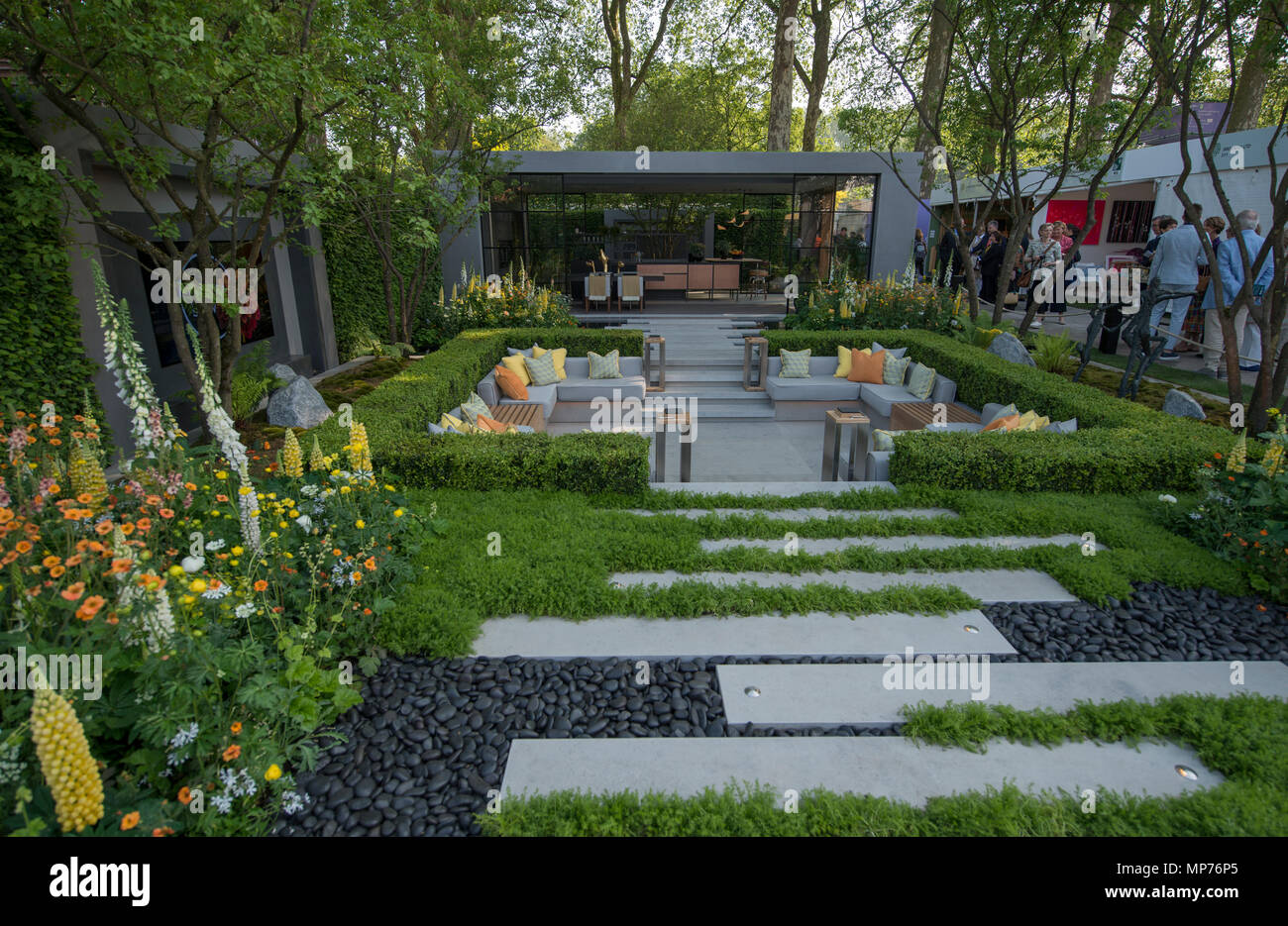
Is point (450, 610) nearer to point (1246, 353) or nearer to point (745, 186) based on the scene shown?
point (1246, 353)

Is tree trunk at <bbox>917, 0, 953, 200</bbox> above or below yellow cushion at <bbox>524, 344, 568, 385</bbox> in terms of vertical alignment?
above

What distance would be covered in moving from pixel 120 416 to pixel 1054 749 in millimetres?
8732

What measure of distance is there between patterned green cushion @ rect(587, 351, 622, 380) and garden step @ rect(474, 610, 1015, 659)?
6727 millimetres

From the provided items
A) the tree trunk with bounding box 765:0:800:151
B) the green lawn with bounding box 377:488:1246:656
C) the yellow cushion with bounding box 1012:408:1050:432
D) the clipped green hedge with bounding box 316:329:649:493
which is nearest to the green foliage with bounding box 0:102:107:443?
the clipped green hedge with bounding box 316:329:649:493

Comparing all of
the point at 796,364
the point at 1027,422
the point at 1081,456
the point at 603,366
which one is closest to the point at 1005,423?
the point at 1027,422

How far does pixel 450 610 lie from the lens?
4.00 metres

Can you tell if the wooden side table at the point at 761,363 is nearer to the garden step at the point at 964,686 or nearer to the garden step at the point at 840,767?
the garden step at the point at 964,686

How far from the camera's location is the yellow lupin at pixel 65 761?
6.01ft

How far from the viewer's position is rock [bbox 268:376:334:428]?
8.42m

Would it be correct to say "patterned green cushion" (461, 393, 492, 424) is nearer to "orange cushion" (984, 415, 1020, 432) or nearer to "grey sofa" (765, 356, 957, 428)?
"grey sofa" (765, 356, 957, 428)

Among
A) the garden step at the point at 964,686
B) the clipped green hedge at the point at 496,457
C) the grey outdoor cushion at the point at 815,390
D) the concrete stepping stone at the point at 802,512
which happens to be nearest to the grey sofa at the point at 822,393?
the grey outdoor cushion at the point at 815,390

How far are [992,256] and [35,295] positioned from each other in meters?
17.7
